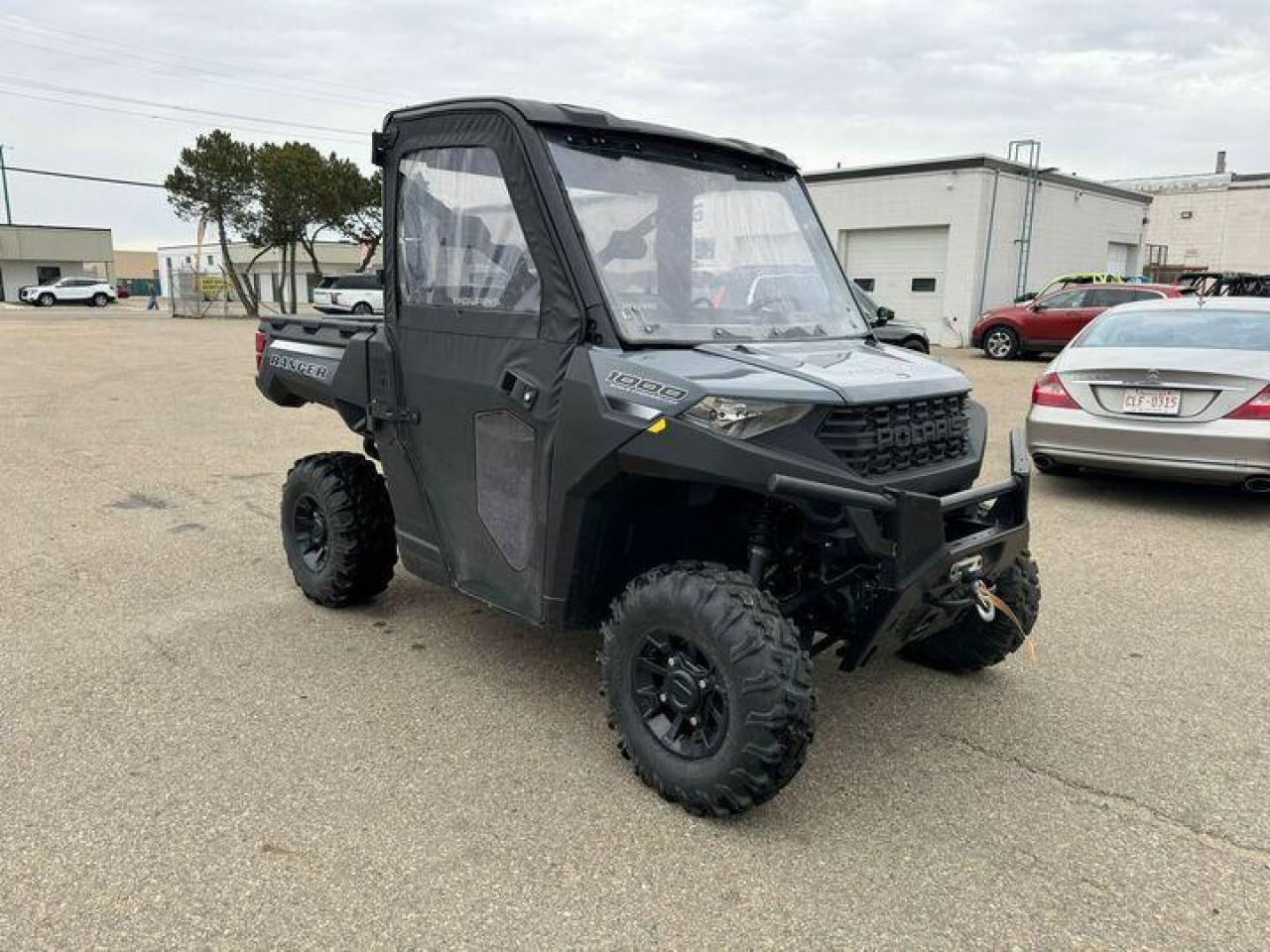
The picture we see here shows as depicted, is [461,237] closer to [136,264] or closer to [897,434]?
[897,434]

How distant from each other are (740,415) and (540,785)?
140 cm

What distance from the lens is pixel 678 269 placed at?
3.35 metres

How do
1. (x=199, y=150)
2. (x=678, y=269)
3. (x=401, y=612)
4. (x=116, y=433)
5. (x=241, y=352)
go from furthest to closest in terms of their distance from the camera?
(x=199, y=150) → (x=241, y=352) → (x=116, y=433) → (x=401, y=612) → (x=678, y=269)

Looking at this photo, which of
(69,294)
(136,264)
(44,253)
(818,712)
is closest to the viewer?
(818,712)

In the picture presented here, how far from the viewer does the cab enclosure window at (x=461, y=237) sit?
3.30m

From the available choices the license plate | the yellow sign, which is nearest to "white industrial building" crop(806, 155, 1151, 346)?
the license plate

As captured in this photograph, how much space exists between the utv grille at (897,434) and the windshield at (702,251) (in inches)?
23.8

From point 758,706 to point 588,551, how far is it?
0.82 meters

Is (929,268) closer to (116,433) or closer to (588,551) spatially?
(116,433)

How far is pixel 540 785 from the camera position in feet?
10.2

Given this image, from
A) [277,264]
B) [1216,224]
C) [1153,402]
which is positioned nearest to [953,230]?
[1153,402]

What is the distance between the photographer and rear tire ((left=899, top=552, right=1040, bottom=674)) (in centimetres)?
377

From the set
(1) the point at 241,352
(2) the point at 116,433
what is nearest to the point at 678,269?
(2) the point at 116,433

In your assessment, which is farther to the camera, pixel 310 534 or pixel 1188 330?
pixel 1188 330
